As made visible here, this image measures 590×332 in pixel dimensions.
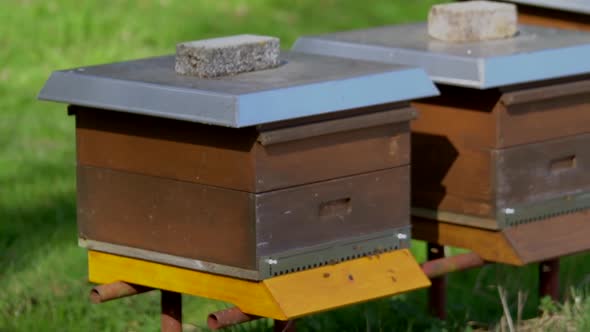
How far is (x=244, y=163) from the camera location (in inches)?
133

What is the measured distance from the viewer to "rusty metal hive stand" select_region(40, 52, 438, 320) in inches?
134

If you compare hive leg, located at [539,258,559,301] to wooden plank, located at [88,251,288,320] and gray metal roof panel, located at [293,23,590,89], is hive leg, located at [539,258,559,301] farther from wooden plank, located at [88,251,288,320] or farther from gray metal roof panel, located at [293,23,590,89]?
wooden plank, located at [88,251,288,320]

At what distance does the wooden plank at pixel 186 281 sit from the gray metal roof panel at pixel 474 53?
97 centimetres

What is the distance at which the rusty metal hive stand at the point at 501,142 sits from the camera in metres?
4.02

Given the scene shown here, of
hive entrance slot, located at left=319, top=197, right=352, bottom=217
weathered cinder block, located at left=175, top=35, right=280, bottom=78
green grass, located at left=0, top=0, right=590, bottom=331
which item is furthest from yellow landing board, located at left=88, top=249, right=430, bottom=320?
green grass, located at left=0, top=0, right=590, bottom=331

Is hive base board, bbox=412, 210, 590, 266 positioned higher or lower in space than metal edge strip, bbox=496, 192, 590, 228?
lower

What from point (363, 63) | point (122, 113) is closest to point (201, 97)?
point (122, 113)

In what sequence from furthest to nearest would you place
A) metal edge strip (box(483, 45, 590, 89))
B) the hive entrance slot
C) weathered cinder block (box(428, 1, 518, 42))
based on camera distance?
weathered cinder block (box(428, 1, 518, 42)), metal edge strip (box(483, 45, 590, 89)), the hive entrance slot

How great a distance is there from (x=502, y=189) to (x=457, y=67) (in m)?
0.41

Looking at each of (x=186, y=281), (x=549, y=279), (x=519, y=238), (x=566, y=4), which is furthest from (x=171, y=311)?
(x=566, y=4)

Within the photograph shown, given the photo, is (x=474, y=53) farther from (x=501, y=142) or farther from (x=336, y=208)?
(x=336, y=208)

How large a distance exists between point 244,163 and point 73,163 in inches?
142

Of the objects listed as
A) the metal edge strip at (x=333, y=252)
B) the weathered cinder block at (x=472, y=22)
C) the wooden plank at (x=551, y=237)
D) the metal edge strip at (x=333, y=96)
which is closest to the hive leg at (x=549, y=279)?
the wooden plank at (x=551, y=237)

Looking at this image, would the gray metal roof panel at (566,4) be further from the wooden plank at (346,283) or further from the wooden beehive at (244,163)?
the wooden plank at (346,283)
